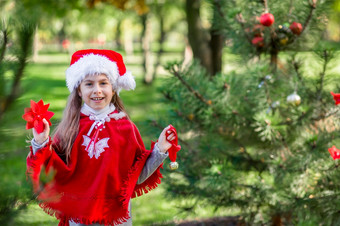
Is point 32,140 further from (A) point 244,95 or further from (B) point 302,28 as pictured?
(B) point 302,28

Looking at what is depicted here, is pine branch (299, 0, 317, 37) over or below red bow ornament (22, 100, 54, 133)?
over

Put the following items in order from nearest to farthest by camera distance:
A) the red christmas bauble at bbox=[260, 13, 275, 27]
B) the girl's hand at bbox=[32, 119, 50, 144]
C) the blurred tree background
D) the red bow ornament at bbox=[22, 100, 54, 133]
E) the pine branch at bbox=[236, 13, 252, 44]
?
the red bow ornament at bbox=[22, 100, 54, 133] < the girl's hand at bbox=[32, 119, 50, 144] < the red christmas bauble at bbox=[260, 13, 275, 27] < the blurred tree background < the pine branch at bbox=[236, 13, 252, 44]

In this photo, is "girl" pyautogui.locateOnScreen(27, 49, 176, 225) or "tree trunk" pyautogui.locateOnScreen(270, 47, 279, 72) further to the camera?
"tree trunk" pyautogui.locateOnScreen(270, 47, 279, 72)

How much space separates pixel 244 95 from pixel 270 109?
23 centimetres

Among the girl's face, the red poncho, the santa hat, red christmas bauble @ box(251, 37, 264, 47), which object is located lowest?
the red poncho

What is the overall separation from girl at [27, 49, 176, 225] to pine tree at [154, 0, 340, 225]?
0.89 meters

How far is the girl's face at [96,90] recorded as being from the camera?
7.48 ft

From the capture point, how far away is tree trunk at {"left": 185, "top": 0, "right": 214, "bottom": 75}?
5.73 m

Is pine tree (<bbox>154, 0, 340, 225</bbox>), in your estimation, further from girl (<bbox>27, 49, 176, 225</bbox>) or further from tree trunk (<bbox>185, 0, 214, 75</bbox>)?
tree trunk (<bbox>185, 0, 214, 75</bbox>)

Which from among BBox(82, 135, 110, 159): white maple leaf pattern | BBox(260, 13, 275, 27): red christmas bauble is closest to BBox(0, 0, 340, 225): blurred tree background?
BBox(260, 13, 275, 27): red christmas bauble

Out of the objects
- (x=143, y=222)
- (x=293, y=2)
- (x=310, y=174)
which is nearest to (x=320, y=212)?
(x=310, y=174)

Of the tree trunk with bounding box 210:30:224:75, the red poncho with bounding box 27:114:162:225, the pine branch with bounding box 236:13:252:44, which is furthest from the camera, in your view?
the tree trunk with bounding box 210:30:224:75

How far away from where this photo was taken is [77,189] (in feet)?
7.31

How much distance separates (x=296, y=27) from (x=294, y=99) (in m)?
0.54
